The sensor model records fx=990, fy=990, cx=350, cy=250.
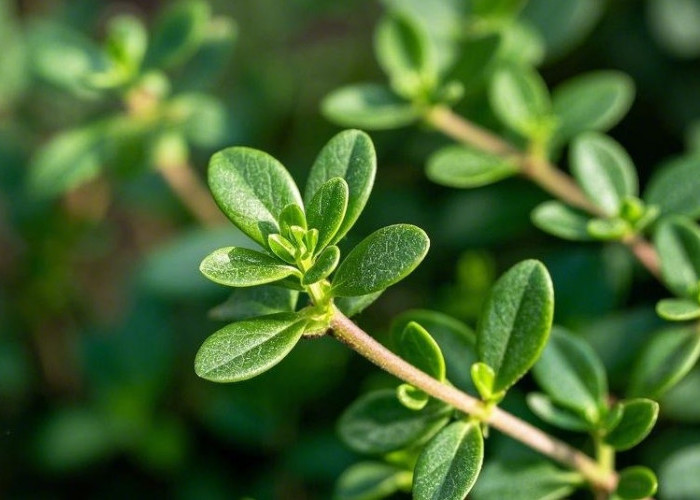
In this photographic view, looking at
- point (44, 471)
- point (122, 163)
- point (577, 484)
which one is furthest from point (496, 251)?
point (44, 471)

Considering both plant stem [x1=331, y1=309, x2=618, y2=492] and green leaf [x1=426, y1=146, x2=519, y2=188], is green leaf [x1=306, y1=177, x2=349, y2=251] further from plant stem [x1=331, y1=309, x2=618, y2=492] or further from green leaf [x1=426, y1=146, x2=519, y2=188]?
green leaf [x1=426, y1=146, x2=519, y2=188]

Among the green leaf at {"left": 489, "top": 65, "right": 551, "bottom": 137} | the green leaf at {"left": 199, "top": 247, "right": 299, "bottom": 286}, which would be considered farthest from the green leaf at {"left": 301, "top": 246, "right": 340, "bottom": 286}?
the green leaf at {"left": 489, "top": 65, "right": 551, "bottom": 137}

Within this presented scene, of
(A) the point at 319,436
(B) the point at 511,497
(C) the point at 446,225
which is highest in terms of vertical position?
(C) the point at 446,225

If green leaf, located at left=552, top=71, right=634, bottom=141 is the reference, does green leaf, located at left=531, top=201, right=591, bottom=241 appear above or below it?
below

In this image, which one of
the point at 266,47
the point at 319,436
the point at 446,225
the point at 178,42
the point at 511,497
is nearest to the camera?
the point at 511,497

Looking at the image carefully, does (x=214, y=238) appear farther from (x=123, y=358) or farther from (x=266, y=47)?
(x=266, y=47)

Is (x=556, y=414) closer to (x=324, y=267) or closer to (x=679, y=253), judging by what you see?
(x=679, y=253)

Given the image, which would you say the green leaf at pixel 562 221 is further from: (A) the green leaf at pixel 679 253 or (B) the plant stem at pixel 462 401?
(B) the plant stem at pixel 462 401
